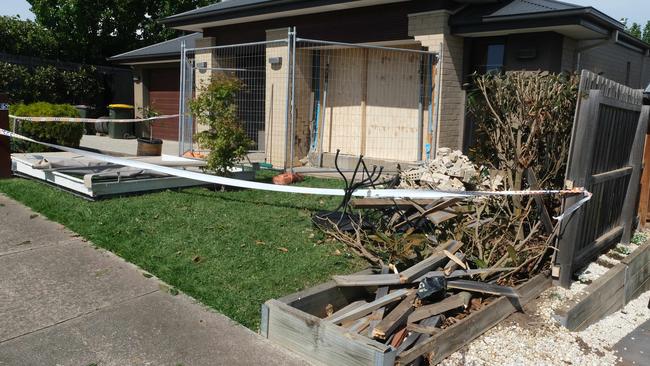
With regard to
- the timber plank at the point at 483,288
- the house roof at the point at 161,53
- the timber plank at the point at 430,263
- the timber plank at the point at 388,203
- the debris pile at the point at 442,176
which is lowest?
the timber plank at the point at 483,288

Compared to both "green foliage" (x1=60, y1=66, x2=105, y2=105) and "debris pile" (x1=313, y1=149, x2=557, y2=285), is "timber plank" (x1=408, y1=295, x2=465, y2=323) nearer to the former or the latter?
"debris pile" (x1=313, y1=149, x2=557, y2=285)

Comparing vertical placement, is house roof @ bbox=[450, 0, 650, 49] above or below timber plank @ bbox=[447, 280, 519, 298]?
above

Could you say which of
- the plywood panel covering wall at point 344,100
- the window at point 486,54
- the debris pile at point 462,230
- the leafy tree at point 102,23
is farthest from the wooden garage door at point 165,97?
the debris pile at point 462,230

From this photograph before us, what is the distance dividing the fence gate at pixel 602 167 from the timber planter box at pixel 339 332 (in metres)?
1.07

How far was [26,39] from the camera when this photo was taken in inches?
883

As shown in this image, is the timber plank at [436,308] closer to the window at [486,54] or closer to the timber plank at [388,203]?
the timber plank at [388,203]

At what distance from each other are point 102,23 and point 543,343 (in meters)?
26.5

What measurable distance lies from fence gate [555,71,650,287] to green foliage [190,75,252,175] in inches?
198

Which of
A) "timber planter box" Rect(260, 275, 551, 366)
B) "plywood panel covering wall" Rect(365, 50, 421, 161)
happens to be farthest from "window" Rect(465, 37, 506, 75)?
"timber planter box" Rect(260, 275, 551, 366)

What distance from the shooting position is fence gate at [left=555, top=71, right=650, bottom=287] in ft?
16.3

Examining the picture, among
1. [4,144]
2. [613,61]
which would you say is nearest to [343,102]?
[613,61]

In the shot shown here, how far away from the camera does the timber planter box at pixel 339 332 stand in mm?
3447

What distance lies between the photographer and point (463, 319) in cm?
397

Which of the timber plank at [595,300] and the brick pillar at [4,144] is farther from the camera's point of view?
the brick pillar at [4,144]
